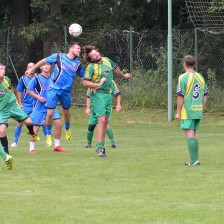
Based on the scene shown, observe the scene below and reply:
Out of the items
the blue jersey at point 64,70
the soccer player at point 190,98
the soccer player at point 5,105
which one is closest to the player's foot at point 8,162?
the soccer player at point 5,105

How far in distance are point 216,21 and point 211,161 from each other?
16426 mm

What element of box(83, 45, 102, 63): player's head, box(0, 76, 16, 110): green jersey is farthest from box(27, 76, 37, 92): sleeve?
box(0, 76, 16, 110): green jersey

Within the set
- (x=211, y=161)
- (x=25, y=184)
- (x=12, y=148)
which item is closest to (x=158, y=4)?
(x=12, y=148)

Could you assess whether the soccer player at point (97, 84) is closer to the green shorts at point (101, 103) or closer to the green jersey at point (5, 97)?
the green shorts at point (101, 103)

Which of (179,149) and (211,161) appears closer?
(211,161)

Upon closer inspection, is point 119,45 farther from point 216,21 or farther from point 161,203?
point 161,203

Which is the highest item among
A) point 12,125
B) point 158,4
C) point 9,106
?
point 158,4

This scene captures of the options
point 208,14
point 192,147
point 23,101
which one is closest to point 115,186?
point 192,147

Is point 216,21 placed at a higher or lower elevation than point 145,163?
higher

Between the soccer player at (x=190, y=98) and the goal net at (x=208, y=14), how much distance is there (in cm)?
1552

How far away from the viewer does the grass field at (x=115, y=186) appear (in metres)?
8.99

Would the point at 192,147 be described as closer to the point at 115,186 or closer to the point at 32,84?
the point at 115,186

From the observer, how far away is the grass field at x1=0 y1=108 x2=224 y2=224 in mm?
8992

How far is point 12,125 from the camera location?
27594 millimetres
